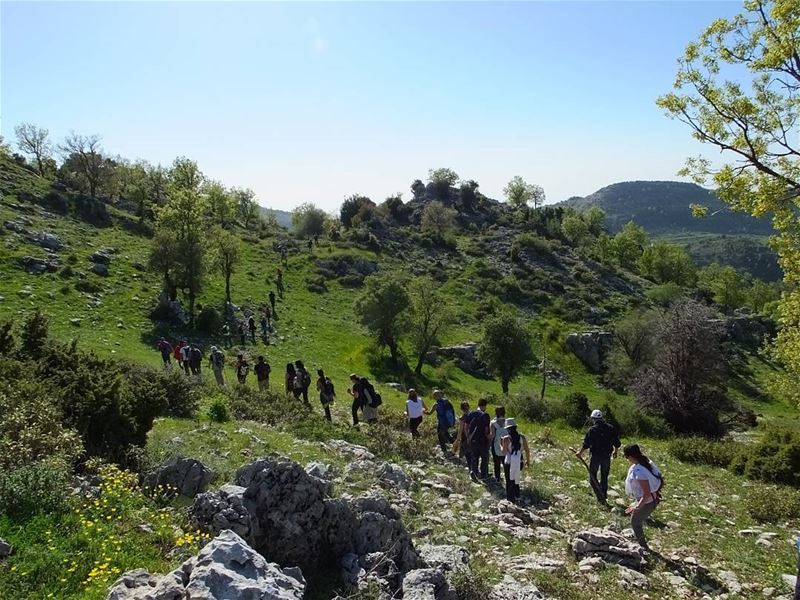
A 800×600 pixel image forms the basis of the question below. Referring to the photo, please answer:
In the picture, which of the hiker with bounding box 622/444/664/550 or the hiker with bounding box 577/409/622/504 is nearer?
the hiker with bounding box 622/444/664/550

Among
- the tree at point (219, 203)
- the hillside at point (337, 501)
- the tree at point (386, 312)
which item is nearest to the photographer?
the hillside at point (337, 501)

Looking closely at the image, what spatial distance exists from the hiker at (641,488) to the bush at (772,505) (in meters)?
4.94

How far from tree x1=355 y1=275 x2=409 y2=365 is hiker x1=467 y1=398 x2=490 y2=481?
32860mm

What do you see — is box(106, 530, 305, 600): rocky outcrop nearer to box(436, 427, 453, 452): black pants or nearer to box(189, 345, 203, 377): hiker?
box(436, 427, 453, 452): black pants

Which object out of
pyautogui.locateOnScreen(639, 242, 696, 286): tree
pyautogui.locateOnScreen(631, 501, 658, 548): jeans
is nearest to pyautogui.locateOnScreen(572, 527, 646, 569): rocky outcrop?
pyautogui.locateOnScreen(631, 501, 658, 548): jeans

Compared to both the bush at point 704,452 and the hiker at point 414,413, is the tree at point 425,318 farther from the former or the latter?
the hiker at point 414,413

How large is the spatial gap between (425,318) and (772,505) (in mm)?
38031

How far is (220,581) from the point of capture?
5621mm

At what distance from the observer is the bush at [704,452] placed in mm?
20766

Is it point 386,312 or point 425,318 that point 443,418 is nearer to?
point 386,312

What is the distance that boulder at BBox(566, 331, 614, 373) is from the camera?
61.9 metres

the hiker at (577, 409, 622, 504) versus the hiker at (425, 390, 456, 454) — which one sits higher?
the hiker at (577, 409, 622, 504)

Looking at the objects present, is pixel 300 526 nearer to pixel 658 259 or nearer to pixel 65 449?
pixel 65 449

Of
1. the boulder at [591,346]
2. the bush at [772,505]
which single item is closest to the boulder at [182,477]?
the bush at [772,505]
